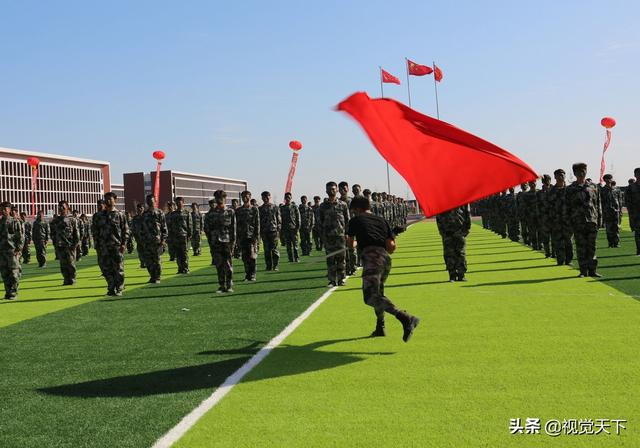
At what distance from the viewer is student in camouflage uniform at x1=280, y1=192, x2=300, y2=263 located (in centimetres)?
2225

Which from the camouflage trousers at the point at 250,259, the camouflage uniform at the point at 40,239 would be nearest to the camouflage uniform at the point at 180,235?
the camouflage trousers at the point at 250,259

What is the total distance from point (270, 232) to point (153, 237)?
3497mm

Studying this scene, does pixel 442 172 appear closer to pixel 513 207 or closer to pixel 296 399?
pixel 296 399

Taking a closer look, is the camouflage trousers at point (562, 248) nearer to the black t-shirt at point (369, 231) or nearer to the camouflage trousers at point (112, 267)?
the black t-shirt at point (369, 231)

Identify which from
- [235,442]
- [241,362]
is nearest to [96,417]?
[235,442]

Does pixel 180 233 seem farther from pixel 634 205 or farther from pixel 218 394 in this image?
pixel 218 394

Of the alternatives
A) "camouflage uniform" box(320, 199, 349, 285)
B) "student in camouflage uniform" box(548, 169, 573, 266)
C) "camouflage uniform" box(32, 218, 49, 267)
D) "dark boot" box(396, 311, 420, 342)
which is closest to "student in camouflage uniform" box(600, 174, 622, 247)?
"student in camouflage uniform" box(548, 169, 573, 266)

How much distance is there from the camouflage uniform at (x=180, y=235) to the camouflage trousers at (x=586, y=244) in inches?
415

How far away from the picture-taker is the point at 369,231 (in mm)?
7871

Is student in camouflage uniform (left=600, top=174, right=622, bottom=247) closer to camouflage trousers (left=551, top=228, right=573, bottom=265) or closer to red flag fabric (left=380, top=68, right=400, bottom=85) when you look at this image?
camouflage trousers (left=551, top=228, right=573, bottom=265)

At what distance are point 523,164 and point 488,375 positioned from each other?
212cm

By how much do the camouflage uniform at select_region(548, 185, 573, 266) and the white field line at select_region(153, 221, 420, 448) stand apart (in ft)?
27.4

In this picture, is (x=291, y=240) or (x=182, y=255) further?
(x=291, y=240)

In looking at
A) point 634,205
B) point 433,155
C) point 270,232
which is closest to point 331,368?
point 433,155
